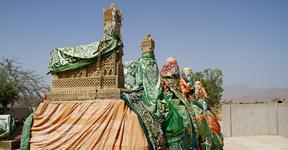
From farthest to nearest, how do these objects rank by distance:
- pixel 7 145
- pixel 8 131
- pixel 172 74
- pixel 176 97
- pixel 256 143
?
pixel 256 143, pixel 8 131, pixel 7 145, pixel 172 74, pixel 176 97

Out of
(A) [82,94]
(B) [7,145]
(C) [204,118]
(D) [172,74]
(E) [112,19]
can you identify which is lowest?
(B) [7,145]

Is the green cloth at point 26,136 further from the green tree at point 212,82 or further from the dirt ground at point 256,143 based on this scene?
the green tree at point 212,82

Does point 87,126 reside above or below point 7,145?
above

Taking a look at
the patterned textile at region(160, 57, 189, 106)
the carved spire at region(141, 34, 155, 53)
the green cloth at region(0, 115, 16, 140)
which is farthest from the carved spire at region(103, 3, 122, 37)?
the green cloth at region(0, 115, 16, 140)

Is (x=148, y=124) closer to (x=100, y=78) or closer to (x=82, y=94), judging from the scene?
(x=100, y=78)

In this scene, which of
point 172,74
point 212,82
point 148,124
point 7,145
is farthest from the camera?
point 212,82

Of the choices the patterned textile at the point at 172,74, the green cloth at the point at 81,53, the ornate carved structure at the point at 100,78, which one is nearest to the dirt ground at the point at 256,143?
the patterned textile at the point at 172,74

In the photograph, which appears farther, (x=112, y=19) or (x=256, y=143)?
(x=256, y=143)

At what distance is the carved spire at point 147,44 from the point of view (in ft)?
21.9

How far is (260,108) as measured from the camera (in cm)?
1738

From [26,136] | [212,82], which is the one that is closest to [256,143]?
[26,136]

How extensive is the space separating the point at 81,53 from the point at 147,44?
1357 mm

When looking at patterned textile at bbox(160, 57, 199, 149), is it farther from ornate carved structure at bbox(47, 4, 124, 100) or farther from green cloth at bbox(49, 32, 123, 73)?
green cloth at bbox(49, 32, 123, 73)

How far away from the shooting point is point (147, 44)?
22.0ft
